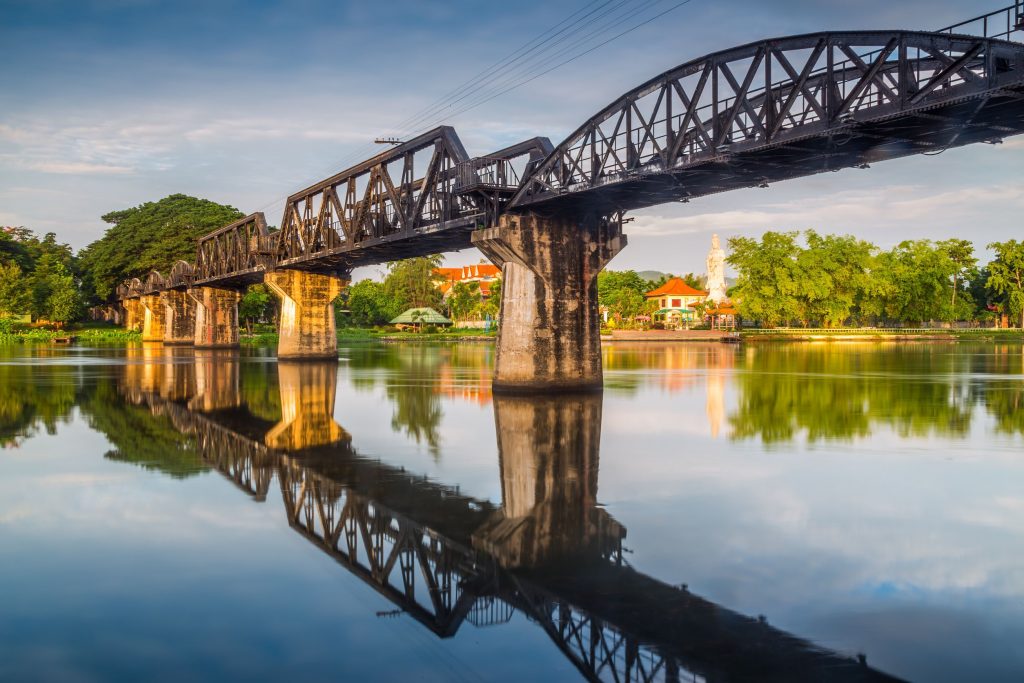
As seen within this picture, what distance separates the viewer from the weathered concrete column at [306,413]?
2257 centimetres

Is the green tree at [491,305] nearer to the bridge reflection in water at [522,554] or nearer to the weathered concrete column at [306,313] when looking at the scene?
the weathered concrete column at [306,313]

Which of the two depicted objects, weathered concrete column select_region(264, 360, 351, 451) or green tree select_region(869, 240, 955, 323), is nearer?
weathered concrete column select_region(264, 360, 351, 451)

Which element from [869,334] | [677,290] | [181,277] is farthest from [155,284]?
[677,290]

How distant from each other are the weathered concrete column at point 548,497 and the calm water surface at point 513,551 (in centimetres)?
9

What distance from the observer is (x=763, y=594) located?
9.48m

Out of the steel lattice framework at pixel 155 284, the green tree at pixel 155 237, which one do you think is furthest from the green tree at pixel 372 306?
the steel lattice framework at pixel 155 284

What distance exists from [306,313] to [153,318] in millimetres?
69958

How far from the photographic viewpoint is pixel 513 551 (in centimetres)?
1146

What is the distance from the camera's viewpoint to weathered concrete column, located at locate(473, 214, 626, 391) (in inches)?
1372

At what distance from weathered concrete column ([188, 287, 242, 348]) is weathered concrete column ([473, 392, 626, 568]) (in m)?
75.8

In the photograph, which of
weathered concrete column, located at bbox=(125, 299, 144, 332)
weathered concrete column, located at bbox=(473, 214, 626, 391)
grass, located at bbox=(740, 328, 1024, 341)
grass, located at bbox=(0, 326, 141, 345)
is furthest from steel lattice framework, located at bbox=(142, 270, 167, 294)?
weathered concrete column, located at bbox=(473, 214, 626, 391)

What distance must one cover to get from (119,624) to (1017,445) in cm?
2127

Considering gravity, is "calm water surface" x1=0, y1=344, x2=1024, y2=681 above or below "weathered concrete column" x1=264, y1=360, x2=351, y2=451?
above

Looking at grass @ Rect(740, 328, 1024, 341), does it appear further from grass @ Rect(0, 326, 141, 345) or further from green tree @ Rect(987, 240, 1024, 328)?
grass @ Rect(0, 326, 141, 345)
